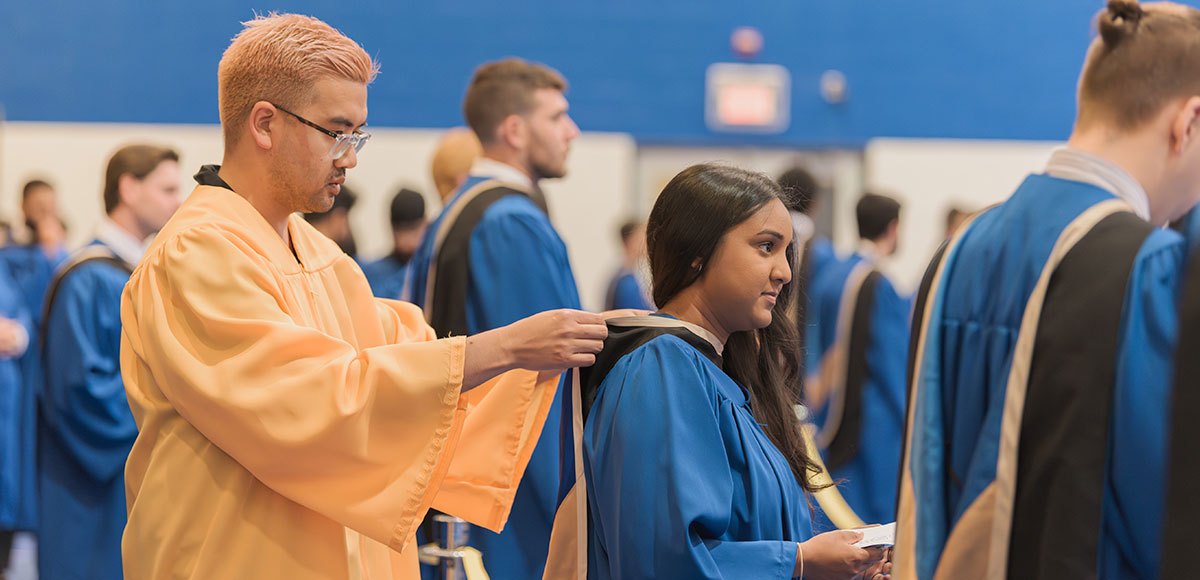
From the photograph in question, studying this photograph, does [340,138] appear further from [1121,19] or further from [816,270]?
[816,270]

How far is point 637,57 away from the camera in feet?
34.2

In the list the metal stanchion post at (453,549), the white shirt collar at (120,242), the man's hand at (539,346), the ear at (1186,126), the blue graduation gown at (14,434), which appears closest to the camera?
the ear at (1186,126)

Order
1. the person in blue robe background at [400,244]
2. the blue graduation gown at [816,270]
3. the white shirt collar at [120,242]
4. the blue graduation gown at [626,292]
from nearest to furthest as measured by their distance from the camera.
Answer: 1. the white shirt collar at [120,242]
2. the person in blue robe background at [400,244]
3. the blue graduation gown at [816,270]
4. the blue graduation gown at [626,292]

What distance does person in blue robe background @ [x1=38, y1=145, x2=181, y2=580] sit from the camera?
12.4ft

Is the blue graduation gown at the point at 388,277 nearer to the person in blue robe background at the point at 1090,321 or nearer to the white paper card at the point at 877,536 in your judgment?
the white paper card at the point at 877,536

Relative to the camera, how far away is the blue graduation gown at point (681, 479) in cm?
193

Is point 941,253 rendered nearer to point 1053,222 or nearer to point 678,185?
point 1053,222

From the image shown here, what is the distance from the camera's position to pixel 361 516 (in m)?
2.05

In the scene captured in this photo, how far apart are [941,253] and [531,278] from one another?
1818 mm

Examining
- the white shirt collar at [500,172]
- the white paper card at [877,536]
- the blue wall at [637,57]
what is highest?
the blue wall at [637,57]

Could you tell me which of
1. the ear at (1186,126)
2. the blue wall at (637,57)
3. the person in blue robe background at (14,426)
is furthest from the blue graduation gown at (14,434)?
the ear at (1186,126)

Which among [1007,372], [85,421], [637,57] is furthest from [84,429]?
[637,57]

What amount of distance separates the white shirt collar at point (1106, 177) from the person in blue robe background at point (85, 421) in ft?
10.4

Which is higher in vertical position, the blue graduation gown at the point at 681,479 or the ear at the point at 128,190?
the ear at the point at 128,190
